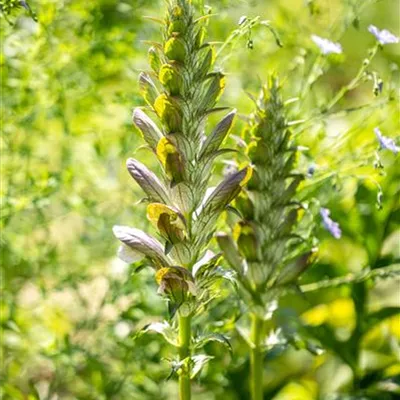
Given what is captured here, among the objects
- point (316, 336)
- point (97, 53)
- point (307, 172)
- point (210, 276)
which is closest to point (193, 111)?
point (210, 276)

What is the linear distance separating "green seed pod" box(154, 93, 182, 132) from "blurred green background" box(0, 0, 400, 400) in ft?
1.21

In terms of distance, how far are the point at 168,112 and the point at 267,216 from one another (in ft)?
0.84

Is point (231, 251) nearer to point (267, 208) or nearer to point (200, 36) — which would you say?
point (267, 208)

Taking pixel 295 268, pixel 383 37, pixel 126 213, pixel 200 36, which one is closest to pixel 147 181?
pixel 200 36

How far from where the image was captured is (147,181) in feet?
3.22

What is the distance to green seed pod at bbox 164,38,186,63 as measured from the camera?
36.2 inches

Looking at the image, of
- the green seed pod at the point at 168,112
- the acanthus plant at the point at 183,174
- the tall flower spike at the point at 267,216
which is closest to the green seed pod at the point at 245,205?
the tall flower spike at the point at 267,216

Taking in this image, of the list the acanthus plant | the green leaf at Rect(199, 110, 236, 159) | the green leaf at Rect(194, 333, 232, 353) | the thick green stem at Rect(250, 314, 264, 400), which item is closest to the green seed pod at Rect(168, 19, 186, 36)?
the acanthus plant

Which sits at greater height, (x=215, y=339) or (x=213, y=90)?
(x=213, y=90)

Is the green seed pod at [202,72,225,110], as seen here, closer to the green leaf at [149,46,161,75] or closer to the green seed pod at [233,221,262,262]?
the green leaf at [149,46,161,75]

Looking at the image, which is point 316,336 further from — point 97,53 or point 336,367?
point 97,53

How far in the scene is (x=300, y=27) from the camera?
1.71 m

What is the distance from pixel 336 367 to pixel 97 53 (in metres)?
0.72

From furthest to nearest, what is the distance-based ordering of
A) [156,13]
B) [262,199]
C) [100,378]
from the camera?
[156,13], [100,378], [262,199]
